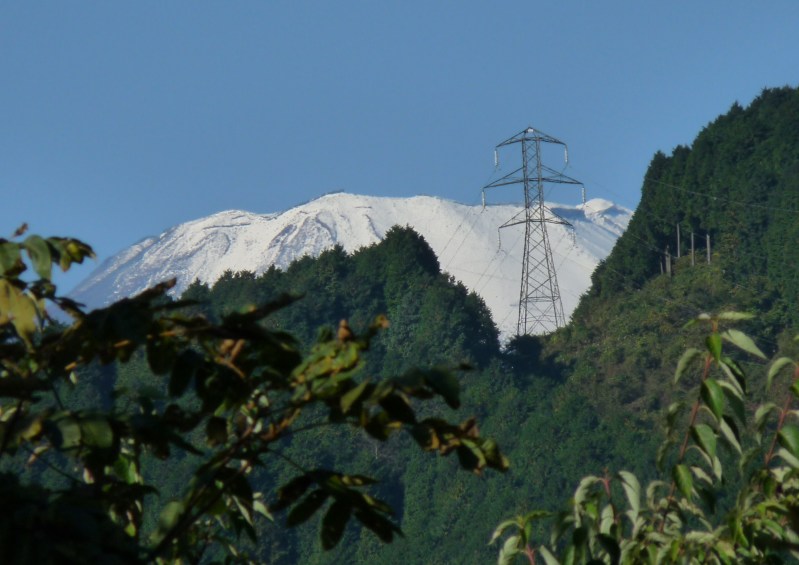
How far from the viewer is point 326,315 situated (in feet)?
119

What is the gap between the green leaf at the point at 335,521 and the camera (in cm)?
219

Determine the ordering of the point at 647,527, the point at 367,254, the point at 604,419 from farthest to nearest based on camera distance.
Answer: the point at 367,254, the point at 604,419, the point at 647,527

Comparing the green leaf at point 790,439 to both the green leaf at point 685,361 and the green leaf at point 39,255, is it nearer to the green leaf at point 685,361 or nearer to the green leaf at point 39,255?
the green leaf at point 685,361

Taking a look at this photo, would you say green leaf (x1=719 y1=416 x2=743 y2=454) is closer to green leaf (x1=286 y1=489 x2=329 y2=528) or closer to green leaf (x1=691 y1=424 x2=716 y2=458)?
green leaf (x1=691 y1=424 x2=716 y2=458)

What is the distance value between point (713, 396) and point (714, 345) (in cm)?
11

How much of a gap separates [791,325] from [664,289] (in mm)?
3997

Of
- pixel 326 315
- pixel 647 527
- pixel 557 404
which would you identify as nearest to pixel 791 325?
pixel 557 404

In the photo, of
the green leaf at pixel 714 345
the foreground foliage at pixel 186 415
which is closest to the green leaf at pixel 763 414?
the green leaf at pixel 714 345

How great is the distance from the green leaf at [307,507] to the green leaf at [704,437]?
1004 millimetres

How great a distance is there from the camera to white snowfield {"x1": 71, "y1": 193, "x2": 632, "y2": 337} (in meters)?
74.0

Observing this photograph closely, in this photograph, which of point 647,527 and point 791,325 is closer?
point 647,527

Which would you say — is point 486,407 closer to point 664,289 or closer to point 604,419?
point 604,419

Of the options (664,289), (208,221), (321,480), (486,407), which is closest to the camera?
(321,480)

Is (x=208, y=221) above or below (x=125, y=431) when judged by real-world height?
above
